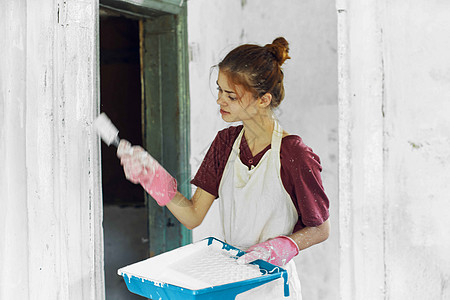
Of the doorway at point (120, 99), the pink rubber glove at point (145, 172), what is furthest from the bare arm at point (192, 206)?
the doorway at point (120, 99)

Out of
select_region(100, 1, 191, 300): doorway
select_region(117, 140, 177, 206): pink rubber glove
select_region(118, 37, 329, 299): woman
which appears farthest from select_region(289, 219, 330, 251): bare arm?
select_region(100, 1, 191, 300): doorway

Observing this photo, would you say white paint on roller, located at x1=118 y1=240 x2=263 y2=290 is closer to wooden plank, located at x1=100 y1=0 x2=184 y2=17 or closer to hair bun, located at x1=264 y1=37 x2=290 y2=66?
hair bun, located at x1=264 y1=37 x2=290 y2=66

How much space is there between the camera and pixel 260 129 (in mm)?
966

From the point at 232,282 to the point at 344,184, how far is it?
26 centimetres

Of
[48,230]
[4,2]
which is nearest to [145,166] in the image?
[48,230]

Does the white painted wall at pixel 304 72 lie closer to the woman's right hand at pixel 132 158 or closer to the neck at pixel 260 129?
the neck at pixel 260 129

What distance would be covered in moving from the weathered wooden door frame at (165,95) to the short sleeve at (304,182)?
0.44m

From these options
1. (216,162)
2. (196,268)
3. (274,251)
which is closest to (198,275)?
(196,268)

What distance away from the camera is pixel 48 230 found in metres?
1.05

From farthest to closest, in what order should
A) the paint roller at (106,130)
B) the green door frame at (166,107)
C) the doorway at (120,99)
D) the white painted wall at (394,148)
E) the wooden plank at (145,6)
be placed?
the doorway at (120,99) → the green door frame at (166,107) → the wooden plank at (145,6) → the paint roller at (106,130) → the white painted wall at (394,148)

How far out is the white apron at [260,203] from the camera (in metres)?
0.93

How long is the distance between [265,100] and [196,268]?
349 millimetres

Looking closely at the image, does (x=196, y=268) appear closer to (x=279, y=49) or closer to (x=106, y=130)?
(x=106, y=130)

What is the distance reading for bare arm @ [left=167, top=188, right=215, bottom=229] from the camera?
3.40ft
